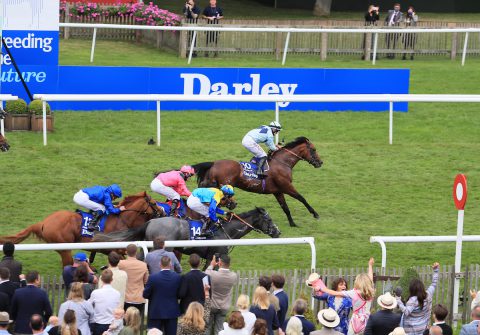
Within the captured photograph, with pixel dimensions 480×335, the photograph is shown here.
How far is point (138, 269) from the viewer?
10875 millimetres

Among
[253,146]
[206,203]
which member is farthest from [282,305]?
[253,146]

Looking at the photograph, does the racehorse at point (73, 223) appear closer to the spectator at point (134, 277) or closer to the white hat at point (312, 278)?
the spectator at point (134, 277)

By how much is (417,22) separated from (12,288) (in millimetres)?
20229

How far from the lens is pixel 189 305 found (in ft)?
33.0

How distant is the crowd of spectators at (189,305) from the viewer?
9758 mm

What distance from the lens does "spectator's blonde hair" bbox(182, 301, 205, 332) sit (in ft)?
32.7

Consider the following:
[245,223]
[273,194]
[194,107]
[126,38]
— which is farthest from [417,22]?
[245,223]

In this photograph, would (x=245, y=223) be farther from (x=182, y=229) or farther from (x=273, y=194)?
(x=273, y=194)

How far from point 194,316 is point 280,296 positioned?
92cm

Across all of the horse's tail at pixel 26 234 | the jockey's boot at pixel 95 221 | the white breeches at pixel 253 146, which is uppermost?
the white breeches at pixel 253 146

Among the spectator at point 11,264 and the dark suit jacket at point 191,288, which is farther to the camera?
the spectator at point 11,264

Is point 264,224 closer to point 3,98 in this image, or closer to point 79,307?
point 79,307

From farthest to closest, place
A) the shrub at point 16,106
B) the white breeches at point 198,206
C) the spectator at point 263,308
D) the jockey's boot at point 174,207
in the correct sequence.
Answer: the shrub at point 16,106, the jockey's boot at point 174,207, the white breeches at point 198,206, the spectator at point 263,308

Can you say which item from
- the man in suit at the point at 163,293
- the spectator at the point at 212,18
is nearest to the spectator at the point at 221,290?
the man in suit at the point at 163,293
